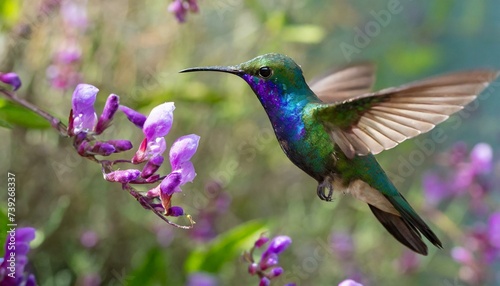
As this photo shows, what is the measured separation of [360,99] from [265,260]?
15.4 inches

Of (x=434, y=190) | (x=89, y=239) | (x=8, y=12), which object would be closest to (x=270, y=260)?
(x=8, y=12)

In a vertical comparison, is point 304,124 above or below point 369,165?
above

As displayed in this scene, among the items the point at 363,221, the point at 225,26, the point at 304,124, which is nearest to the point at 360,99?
the point at 304,124

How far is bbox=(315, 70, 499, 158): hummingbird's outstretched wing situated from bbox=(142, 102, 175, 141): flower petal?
354mm

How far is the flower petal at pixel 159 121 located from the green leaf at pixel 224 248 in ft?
2.55

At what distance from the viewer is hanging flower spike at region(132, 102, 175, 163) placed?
1.32 metres

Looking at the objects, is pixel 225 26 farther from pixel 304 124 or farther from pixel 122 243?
pixel 304 124

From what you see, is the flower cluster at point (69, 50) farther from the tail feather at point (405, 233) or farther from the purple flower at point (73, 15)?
the tail feather at point (405, 233)

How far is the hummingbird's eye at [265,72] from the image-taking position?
4.90 feet

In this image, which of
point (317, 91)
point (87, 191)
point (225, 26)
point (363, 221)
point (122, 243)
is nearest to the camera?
point (317, 91)

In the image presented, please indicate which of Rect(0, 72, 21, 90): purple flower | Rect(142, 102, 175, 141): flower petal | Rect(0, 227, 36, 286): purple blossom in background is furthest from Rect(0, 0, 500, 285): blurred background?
Rect(142, 102, 175, 141): flower petal

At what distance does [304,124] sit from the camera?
60.7 inches

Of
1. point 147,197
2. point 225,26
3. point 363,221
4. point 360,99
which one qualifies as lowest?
point 363,221

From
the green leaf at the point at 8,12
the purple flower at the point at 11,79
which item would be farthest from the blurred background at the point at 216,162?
the purple flower at the point at 11,79
